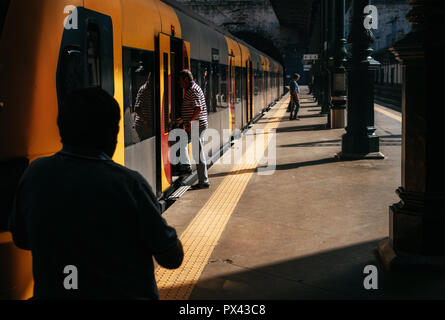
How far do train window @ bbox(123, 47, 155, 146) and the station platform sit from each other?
101cm

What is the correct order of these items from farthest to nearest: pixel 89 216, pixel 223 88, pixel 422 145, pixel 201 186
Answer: pixel 223 88 < pixel 201 186 < pixel 422 145 < pixel 89 216

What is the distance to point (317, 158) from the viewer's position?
10961 millimetres

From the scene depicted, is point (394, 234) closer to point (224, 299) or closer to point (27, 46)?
point (224, 299)

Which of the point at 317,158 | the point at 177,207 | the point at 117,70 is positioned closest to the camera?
the point at 117,70

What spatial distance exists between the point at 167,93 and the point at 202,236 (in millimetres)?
2074

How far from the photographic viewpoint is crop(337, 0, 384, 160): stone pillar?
10.7 metres

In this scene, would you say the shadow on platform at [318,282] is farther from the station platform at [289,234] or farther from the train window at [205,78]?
the train window at [205,78]

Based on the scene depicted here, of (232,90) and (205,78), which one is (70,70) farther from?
(232,90)

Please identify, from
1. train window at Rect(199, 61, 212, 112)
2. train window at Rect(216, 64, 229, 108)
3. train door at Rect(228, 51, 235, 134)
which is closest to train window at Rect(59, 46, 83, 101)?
train window at Rect(199, 61, 212, 112)

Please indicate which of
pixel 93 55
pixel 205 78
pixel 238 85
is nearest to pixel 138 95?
pixel 93 55

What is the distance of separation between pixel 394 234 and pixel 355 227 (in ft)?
3.78

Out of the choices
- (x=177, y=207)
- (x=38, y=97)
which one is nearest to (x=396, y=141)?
(x=177, y=207)

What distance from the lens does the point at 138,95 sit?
5.79m

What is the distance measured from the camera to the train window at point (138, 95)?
5.32 metres
